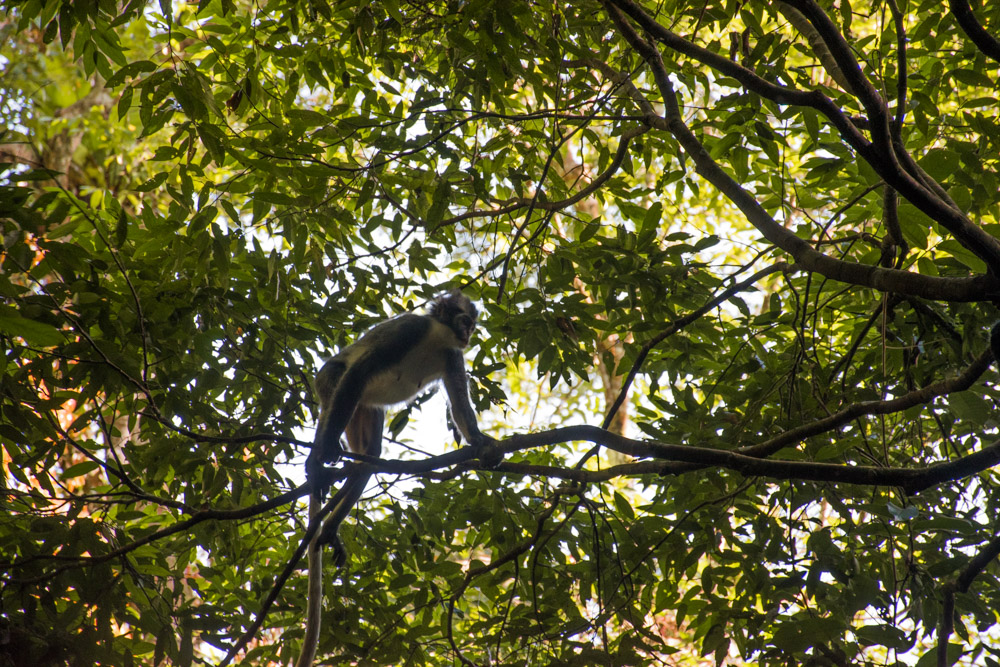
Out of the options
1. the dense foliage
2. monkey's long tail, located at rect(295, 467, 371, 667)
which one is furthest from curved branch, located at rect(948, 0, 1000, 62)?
monkey's long tail, located at rect(295, 467, 371, 667)

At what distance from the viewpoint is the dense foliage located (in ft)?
10.1

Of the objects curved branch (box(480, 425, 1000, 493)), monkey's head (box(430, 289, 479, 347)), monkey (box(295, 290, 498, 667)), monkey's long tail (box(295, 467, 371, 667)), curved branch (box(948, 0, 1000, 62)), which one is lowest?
curved branch (box(480, 425, 1000, 493))

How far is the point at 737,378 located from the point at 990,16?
2.25 metres

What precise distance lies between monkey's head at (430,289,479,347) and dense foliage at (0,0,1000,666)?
49 centimetres

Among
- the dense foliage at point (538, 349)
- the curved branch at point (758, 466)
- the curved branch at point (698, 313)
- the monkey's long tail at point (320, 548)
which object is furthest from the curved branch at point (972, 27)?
the monkey's long tail at point (320, 548)

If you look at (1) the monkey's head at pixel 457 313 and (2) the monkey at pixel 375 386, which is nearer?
(2) the monkey at pixel 375 386

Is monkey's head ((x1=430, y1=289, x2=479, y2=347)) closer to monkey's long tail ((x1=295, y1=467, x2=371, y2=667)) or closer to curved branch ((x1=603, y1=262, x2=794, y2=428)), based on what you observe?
monkey's long tail ((x1=295, y1=467, x2=371, y2=667))

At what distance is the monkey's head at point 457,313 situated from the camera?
18.1 ft

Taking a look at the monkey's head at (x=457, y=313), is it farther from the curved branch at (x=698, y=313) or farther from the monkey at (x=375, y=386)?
the curved branch at (x=698, y=313)

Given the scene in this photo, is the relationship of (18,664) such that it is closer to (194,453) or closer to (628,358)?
(194,453)

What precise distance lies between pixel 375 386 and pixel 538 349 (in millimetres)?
1584

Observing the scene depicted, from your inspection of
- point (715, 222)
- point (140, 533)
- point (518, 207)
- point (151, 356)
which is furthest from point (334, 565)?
point (715, 222)

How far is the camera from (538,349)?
4.13 m

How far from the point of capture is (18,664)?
303 centimetres
